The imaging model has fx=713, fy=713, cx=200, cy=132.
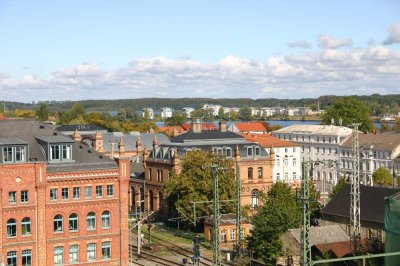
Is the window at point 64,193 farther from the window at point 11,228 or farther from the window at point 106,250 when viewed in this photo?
the window at point 106,250

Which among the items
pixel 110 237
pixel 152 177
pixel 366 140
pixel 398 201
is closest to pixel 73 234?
pixel 110 237

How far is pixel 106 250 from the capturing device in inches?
2451

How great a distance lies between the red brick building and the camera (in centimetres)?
5875

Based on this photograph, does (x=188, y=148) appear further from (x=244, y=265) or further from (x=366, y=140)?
(x=366, y=140)

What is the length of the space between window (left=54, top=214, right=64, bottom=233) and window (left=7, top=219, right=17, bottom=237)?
3374 millimetres

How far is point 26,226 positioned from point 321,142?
9590 cm

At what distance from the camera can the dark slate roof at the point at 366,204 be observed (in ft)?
225

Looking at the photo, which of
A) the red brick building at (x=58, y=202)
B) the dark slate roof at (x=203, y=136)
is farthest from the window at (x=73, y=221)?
the dark slate roof at (x=203, y=136)

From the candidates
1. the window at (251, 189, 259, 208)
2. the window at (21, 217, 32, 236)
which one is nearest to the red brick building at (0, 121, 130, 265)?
the window at (21, 217, 32, 236)

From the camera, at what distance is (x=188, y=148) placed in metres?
94.2

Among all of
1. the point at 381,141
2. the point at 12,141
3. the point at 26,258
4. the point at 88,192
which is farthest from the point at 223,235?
the point at 381,141

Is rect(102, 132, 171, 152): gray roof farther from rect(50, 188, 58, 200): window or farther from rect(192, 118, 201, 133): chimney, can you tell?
rect(50, 188, 58, 200): window

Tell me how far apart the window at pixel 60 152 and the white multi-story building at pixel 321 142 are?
250 ft

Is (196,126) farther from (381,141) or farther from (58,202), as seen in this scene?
(58,202)
